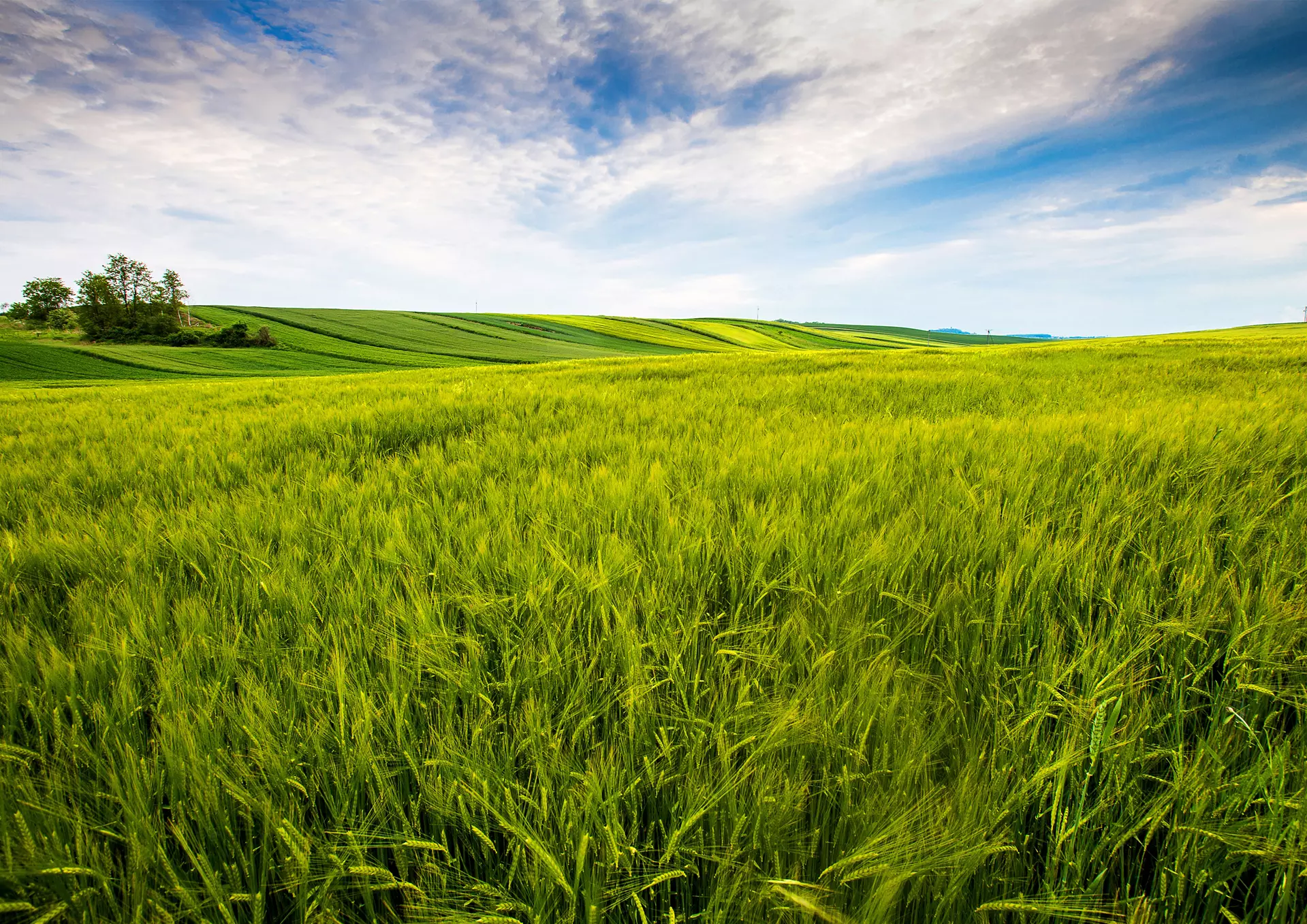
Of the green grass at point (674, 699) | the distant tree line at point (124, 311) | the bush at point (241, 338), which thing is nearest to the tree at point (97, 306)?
the distant tree line at point (124, 311)

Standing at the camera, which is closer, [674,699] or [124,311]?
[674,699]

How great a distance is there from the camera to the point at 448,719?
82 cm

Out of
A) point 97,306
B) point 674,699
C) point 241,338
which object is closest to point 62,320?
point 97,306

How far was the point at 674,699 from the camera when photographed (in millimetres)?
908

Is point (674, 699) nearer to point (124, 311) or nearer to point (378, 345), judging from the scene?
point (378, 345)

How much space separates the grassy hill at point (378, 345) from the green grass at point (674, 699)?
16399 mm

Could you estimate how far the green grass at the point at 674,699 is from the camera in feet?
2.03

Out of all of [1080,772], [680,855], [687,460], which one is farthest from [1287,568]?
[687,460]

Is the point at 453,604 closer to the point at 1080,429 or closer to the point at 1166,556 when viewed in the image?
the point at 1166,556

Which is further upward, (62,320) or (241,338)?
(62,320)

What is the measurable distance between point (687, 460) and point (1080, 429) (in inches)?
82.4

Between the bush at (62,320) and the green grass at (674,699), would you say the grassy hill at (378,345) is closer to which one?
the bush at (62,320)

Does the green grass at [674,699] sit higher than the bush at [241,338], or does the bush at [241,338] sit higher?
the bush at [241,338]

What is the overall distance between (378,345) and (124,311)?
29520mm
